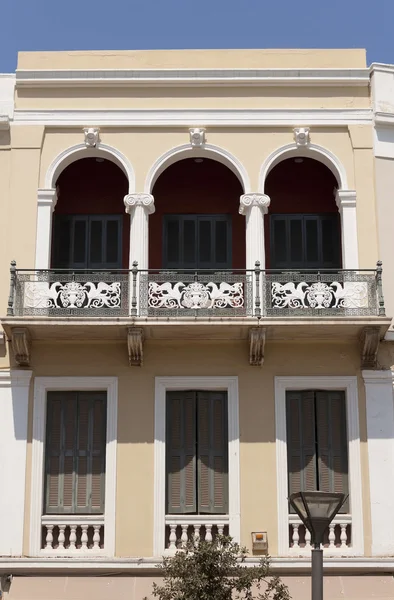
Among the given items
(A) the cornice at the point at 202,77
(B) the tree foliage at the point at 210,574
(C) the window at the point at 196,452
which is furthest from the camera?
(A) the cornice at the point at 202,77

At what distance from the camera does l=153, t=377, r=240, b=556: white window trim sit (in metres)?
18.7

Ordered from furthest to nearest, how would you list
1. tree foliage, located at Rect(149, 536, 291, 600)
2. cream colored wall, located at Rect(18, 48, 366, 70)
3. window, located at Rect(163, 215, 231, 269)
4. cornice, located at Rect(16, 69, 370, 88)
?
window, located at Rect(163, 215, 231, 269) → cream colored wall, located at Rect(18, 48, 366, 70) → cornice, located at Rect(16, 69, 370, 88) → tree foliage, located at Rect(149, 536, 291, 600)

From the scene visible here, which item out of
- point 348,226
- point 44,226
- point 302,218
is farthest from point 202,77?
point 44,226

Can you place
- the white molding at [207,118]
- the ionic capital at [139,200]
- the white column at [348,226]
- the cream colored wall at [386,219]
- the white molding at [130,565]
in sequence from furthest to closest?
the white molding at [207,118] < the ionic capital at [139,200] < the white column at [348,226] < the cream colored wall at [386,219] < the white molding at [130,565]

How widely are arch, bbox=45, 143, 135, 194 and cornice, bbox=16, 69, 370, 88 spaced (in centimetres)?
125

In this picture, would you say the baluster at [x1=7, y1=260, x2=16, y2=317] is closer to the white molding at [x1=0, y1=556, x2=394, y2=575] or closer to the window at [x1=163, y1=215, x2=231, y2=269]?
the window at [x1=163, y1=215, x2=231, y2=269]

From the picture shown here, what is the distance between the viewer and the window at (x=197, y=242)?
2130cm

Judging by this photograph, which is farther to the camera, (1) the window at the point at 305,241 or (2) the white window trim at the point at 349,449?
(1) the window at the point at 305,241

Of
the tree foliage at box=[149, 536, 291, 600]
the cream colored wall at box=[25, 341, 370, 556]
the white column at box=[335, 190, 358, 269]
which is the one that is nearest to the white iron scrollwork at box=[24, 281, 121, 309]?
the cream colored wall at box=[25, 341, 370, 556]

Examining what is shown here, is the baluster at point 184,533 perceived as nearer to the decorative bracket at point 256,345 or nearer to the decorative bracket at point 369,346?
the decorative bracket at point 256,345

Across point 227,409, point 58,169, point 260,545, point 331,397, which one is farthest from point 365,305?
point 58,169

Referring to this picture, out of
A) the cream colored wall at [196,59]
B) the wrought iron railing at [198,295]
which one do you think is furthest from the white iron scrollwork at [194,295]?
the cream colored wall at [196,59]

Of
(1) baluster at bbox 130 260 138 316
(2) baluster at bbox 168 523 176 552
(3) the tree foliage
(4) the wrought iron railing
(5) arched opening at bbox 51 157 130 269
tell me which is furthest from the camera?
(5) arched opening at bbox 51 157 130 269

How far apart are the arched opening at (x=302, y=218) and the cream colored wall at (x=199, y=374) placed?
230cm
